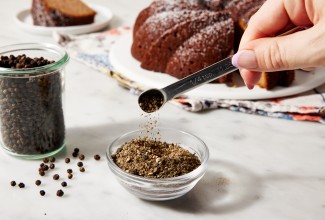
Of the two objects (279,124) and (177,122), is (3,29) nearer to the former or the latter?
(177,122)

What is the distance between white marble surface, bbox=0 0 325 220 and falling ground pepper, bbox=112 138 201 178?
0.24 ft

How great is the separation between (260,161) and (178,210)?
12.6 inches

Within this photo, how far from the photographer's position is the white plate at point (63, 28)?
226cm

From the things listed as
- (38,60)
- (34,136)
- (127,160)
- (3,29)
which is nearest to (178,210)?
(127,160)

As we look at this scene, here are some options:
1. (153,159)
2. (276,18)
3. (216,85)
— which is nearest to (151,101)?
(153,159)

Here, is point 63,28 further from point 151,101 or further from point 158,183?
point 158,183

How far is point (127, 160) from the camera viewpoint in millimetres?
1188

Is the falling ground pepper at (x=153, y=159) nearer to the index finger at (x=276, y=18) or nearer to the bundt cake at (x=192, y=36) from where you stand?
the index finger at (x=276, y=18)

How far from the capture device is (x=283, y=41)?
112cm

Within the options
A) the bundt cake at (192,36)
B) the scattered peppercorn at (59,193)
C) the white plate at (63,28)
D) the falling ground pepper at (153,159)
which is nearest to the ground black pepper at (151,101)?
the falling ground pepper at (153,159)

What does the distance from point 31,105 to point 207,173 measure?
473mm

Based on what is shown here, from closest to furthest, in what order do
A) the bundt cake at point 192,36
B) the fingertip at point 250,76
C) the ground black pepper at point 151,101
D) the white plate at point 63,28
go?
the ground black pepper at point 151,101, the fingertip at point 250,76, the bundt cake at point 192,36, the white plate at point 63,28

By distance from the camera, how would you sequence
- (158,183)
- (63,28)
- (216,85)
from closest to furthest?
1. (158,183)
2. (216,85)
3. (63,28)

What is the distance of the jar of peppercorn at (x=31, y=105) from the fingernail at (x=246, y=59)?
0.44m
